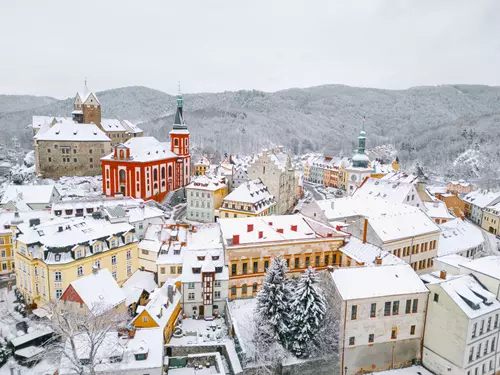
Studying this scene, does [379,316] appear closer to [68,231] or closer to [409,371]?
[409,371]

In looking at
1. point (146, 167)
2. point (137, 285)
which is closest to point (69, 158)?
point (146, 167)

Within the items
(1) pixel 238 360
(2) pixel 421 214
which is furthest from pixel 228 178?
(1) pixel 238 360

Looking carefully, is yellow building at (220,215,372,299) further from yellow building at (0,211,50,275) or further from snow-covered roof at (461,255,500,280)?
yellow building at (0,211,50,275)

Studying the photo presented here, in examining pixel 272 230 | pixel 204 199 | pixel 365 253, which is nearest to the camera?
pixel 365 253

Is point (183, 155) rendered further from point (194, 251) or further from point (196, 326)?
point (196, 326)

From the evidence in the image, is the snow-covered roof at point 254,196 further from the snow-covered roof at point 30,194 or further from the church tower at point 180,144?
the snow-covered roof at point 30,194

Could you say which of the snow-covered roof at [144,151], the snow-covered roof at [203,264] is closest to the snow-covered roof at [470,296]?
the snow-covered roof at [203,264]
